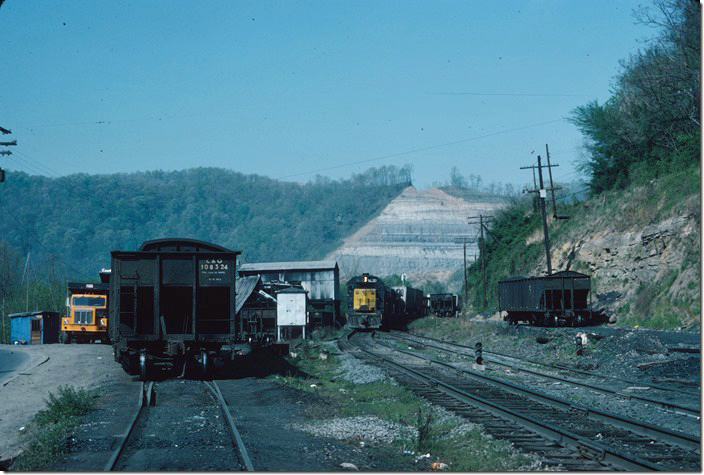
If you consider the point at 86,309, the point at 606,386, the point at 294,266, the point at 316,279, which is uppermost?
the point at 294,266

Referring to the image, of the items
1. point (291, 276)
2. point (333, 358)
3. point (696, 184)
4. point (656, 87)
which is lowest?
point (333, 358)

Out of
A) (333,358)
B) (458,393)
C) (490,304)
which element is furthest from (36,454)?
(490,304)

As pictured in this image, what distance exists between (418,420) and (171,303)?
409 inches

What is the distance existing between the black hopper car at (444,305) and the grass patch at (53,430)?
201 ft

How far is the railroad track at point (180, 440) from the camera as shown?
1022 centimetres

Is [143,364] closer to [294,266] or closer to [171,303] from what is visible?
[171,303]

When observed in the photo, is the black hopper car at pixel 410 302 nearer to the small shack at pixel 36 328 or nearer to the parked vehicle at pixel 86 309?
the small shack at pixel 36 328

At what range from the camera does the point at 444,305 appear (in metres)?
78.3

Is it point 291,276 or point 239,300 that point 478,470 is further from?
point 291,276

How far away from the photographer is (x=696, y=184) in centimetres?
4109

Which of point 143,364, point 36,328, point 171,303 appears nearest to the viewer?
point 143,364

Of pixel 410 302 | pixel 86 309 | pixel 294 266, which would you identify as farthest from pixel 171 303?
pixel 410 302

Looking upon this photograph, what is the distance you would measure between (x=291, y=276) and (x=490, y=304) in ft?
60.9

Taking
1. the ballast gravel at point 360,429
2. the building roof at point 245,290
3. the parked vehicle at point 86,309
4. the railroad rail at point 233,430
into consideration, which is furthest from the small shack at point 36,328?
the ballast gravel at point 360,429
